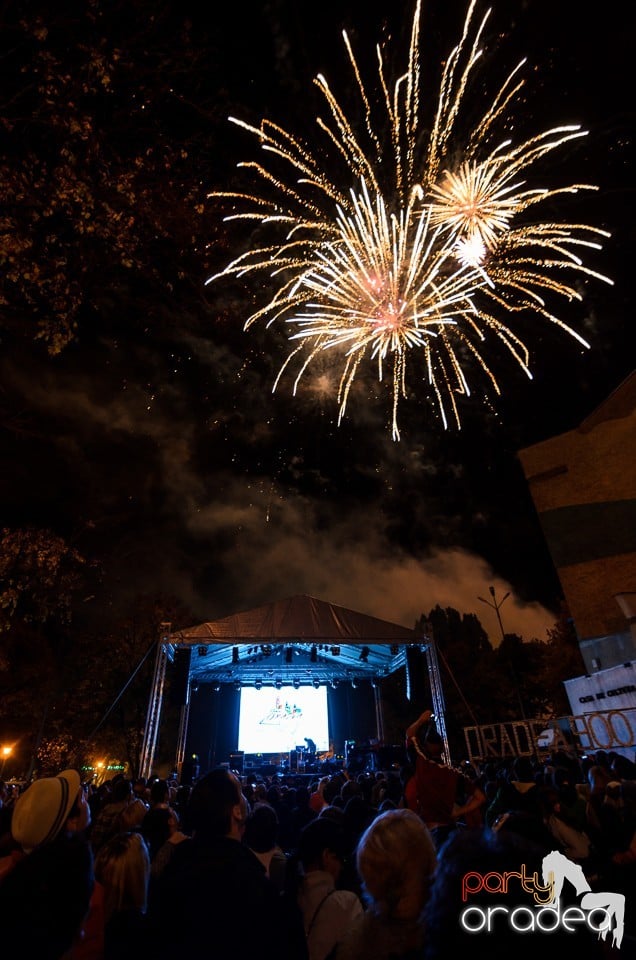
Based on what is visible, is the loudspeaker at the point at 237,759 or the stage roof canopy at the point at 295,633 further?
the loudspeaker at the point at 237,759

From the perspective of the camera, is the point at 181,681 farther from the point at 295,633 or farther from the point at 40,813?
the point at 40,813

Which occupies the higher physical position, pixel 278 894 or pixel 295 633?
pixel 295 633

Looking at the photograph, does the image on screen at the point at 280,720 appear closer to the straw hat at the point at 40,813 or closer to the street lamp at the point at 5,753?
Answer: the straw hat at the point at 40,813

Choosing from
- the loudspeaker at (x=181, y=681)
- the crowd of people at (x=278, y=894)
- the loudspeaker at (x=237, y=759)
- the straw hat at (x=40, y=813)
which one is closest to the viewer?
the crowd of people at (x=278, y=894)

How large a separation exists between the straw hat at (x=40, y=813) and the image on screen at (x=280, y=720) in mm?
16047

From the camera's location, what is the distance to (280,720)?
682 inches

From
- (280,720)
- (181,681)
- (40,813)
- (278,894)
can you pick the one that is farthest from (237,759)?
(278,894)

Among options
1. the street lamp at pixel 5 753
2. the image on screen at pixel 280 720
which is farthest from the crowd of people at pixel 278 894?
the street lamp at pixel 5 753

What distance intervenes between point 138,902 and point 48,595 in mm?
8378

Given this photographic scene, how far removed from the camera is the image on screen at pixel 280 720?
665 inches

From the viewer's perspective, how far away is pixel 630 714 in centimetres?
1224

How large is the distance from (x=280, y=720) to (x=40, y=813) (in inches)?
657

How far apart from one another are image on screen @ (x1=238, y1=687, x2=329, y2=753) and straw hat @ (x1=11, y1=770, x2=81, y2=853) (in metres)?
16.0

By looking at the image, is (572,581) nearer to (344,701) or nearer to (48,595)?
(344,701)
